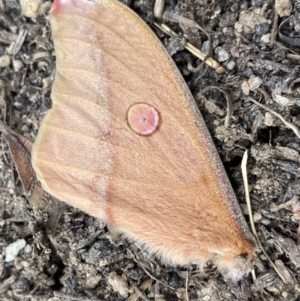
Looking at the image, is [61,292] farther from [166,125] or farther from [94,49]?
[94,49]

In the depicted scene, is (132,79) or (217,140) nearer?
(132,79)

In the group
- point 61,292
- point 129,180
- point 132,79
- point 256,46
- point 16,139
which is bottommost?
point 61,292

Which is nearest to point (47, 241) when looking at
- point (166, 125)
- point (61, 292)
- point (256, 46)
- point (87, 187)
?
point (61, 292)

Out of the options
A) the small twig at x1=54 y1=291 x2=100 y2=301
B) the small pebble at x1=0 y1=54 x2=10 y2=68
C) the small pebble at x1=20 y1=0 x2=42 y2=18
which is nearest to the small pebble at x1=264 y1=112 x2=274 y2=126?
the small twig at x1=54 y1=291 x2=100 y2=301

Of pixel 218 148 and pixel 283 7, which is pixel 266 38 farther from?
pixel 218 148

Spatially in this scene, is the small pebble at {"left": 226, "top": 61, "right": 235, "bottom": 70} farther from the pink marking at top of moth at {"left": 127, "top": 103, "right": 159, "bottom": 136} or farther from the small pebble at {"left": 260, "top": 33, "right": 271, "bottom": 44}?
the pink marking at top of moth at {"left": 127, "top": 103, "right": 159, "bottom": 136}

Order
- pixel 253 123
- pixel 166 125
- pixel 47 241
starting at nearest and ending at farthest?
pixel 166 125 < pixel 253 123 < pixel 47 241
